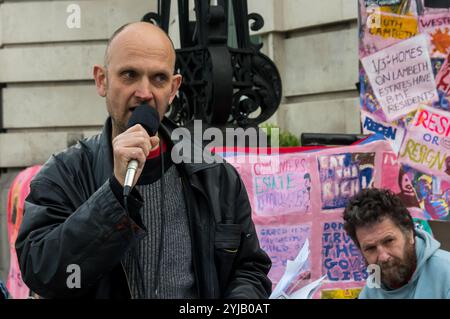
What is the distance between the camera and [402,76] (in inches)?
246

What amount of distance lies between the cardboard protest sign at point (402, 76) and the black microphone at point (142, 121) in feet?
11.2

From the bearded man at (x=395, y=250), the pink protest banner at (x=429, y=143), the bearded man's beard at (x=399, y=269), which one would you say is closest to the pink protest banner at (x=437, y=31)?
the pink protest banner at (x=429, y=143)

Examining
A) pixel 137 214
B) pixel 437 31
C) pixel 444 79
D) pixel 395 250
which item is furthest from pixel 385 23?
pixel 137 214

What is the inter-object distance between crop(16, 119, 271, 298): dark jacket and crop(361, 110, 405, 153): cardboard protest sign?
3.02 meters

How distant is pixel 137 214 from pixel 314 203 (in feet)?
9.62

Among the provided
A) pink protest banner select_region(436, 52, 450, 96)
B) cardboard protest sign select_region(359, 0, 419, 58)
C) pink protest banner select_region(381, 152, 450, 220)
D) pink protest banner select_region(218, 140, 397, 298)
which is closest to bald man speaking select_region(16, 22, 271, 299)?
pink protest banner select_region(218, 140, 397, 298)

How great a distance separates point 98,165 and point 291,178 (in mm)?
2750

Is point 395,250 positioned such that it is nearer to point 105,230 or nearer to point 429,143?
point 429,143

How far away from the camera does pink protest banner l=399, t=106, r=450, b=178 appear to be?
592 cm

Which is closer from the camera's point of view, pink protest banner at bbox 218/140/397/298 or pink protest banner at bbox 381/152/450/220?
pink protest banner at bbox 218/140/397/298

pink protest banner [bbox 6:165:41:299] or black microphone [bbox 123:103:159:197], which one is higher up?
black microphone [bbox 123:103:159:197]

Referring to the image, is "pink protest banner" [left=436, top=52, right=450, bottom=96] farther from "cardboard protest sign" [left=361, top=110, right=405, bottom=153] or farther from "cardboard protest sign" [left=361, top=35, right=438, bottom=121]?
"cardboard protest sign" [left=361, top=110, right=405, bottom=153]

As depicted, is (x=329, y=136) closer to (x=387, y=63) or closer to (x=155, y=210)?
(x=387, y=63)
